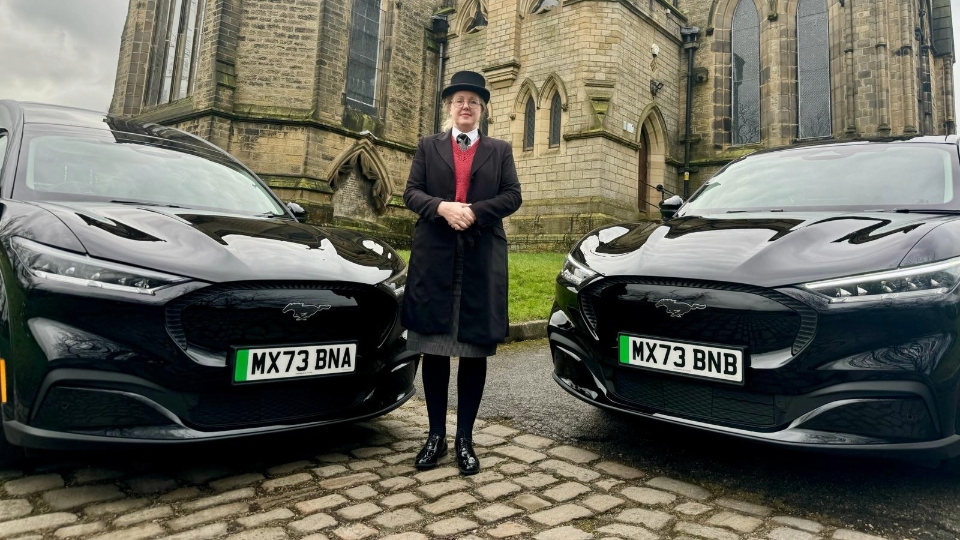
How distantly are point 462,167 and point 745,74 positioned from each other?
1947 centimetres

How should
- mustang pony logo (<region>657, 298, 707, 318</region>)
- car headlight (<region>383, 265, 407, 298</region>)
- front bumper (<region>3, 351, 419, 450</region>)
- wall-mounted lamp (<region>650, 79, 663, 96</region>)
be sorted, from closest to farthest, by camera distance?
front bumper (<region>3, 351, 419, 450</region>), mustang pony logo (<region>657, 298, 707, 318</region>), car headlight (<region>383, 265, 407, 298</region>), wall-mounted lamp (<region>650, 79, 663, 96</region>)

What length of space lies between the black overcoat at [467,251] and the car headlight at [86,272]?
→ 1.06 metres

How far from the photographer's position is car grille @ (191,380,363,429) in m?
2.16

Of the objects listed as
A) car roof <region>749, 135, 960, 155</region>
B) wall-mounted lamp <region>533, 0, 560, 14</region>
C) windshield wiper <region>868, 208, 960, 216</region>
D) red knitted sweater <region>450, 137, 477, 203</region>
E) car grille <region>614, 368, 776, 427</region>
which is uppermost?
wall-mounted lamp <region>533, 0, 560, 14</region>

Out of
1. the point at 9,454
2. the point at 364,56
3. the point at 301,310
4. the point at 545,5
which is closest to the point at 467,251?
the point at 301,310

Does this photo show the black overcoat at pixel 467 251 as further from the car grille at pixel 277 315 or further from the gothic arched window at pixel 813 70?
the gothic arched window at pixel 813 70

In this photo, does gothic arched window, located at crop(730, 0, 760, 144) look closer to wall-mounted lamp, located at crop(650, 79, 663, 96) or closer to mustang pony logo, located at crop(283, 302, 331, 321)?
wall-mounted lamp, located at crop(650, 79, 663, 96)

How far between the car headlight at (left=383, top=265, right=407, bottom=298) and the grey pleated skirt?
212 mm

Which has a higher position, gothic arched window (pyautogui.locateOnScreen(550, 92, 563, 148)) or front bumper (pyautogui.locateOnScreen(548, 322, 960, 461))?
gothic arched window (pyautogui.locateOnScreen(550, 92, 563, 148))

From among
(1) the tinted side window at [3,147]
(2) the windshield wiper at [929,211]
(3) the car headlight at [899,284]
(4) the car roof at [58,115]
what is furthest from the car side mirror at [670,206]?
(1) the tinted side window at [3,147]

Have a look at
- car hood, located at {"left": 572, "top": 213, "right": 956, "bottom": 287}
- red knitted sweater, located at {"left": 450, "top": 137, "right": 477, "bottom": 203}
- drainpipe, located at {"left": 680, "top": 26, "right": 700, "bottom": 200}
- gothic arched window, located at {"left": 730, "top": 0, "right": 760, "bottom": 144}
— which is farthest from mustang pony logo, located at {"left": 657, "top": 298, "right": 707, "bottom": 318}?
gothic arched window, located at {"left": 730, "top": 0, "right": 760, "bottom": 144}

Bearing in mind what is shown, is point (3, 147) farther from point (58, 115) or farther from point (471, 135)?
point (471, 135)

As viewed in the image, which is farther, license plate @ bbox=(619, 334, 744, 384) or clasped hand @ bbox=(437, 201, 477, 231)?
clasped hand @ bbox=(437, 201, 477, 231)

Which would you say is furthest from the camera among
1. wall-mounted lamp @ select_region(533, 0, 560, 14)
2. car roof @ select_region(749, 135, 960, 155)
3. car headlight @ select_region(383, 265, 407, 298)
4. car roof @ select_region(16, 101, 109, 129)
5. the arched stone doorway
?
the arched stone doorway
